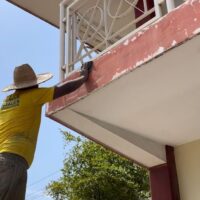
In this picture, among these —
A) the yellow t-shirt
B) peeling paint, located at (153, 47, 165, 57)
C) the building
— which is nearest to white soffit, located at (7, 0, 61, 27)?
the building

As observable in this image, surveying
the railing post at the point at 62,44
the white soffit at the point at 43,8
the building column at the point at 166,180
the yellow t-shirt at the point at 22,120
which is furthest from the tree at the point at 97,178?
the yellow t-shirt at the point at 22,120

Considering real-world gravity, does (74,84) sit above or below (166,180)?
above

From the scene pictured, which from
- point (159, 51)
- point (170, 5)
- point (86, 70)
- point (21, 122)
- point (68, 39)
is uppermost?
point (68, 39)

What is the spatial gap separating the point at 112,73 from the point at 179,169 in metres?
1.73

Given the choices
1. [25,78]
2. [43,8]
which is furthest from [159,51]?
[43,8]

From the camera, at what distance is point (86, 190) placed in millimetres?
11008

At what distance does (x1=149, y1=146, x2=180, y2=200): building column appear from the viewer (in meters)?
4.70

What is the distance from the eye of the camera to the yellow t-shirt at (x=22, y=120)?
3246mm

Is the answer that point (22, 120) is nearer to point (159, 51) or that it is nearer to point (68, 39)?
point (159, 51)

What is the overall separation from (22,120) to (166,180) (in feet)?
6.89

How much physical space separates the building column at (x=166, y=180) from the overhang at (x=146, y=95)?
76 millimetres

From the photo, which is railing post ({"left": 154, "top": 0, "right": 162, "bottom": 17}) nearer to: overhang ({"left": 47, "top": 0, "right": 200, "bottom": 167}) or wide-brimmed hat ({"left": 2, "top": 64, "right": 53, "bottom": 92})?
overhang ({"left": 47, "top": 0, "right": 200, "bottom": 167})

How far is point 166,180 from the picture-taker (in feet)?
15.8

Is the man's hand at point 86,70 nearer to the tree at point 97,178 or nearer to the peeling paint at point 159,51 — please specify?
the peeling paint at point 159,51
